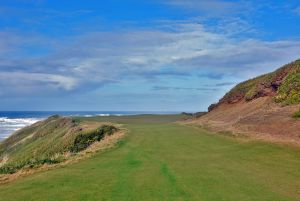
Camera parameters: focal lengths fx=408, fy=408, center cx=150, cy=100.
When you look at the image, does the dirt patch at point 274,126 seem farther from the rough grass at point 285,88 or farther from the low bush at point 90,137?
the low bush at point 90,137

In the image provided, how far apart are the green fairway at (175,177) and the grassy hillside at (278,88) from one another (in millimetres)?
12705

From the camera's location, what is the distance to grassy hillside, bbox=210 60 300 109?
36.9m

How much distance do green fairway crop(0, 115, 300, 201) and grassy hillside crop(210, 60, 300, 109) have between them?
41.7 feet

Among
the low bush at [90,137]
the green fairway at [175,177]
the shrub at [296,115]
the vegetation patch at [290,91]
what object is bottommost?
the green fairway at [175,177]

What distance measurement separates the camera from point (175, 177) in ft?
55.8

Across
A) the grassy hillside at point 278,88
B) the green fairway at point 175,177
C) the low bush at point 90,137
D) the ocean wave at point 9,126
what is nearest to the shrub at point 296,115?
the grassy hillside at point 278,88

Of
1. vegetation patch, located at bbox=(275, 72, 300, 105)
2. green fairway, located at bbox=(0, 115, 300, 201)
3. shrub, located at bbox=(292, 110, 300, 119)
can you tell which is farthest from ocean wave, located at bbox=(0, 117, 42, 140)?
shrub, located at bbox=(292, 110, 300, 119)

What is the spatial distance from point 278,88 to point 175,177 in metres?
28.4

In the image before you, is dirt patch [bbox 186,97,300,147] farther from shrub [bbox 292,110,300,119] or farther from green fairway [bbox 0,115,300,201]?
green fairway [bbox 0,115,300,201]

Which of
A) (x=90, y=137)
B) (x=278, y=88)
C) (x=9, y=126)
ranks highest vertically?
(x=278, y=88)

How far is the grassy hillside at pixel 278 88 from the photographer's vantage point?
36.9m

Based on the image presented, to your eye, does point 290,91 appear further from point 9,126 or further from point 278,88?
point 9,126

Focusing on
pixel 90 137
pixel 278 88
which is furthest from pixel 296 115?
pixel 90 137

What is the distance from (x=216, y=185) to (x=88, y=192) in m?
4.81
